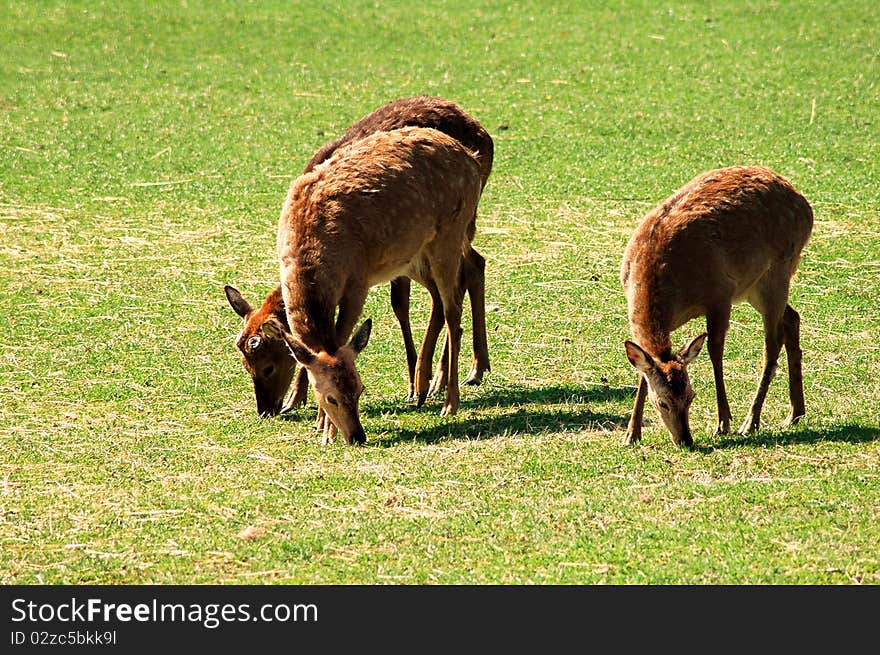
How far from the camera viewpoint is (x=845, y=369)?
10.6 metres

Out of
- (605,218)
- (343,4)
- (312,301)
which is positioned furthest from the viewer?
(343,4)

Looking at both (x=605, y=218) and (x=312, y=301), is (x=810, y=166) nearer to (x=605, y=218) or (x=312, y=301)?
(x=605, y=218)

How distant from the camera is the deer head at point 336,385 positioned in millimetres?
8836

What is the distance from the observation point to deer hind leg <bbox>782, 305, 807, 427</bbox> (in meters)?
9.34

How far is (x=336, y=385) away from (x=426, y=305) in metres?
4.15

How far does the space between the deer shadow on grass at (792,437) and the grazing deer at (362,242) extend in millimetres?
2257

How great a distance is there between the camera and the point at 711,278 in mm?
8938

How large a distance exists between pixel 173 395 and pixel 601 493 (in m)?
4.01

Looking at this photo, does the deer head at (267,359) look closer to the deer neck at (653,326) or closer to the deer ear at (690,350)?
the deer neck at (653,326)

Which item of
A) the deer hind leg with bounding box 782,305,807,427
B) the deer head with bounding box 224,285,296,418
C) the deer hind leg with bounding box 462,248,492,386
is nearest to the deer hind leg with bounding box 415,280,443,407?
the deer hind leg with bounding box 462,248,492,386

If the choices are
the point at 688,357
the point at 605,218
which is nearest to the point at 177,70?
the point at 605,218

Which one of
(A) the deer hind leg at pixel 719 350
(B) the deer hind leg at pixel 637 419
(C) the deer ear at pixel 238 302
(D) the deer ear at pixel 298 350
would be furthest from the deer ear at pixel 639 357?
(C) the deer ear at pixel 238 302

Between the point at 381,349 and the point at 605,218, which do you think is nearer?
the point at 381,349

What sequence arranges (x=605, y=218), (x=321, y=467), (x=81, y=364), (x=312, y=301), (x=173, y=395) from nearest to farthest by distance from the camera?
(x=321, y=467)
(x=312, y=301)
(x=173, y=395)
(x=81, y=364)
(x=605, y=218)
